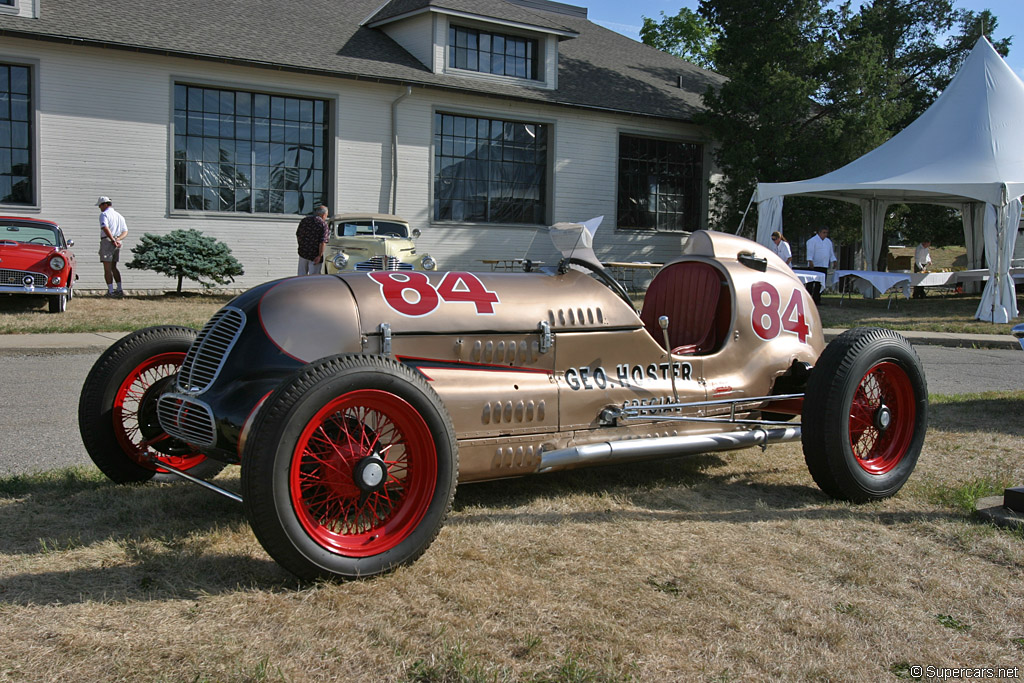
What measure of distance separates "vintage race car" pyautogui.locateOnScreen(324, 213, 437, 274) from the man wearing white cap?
4097 mm

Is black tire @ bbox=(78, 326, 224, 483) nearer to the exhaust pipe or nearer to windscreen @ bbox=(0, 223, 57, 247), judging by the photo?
the exhaust pipe

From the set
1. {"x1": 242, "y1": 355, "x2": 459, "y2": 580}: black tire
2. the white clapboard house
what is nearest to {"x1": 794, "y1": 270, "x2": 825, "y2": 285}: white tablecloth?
the white clapboard house

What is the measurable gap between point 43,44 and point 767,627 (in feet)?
63.1

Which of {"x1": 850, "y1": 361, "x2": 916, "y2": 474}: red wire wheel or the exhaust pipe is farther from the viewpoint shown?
{"x1": 850, "y1": 361, "x2": 916, "y2": 474}: red wire wheel

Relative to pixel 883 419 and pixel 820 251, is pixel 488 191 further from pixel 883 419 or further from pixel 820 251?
pixel 883 419

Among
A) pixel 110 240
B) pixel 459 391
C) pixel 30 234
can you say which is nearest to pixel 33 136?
pixel 110 240

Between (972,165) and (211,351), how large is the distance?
17.4m

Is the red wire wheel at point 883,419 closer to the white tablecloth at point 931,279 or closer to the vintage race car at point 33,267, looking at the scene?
the vintage race car at point 33,267

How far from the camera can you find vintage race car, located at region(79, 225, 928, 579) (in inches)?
136

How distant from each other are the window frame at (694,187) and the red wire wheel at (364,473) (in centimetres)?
2320

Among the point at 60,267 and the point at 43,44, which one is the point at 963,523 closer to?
the point at 60,267

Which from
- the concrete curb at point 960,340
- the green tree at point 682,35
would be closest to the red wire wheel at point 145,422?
the concrete curb at point 960,340

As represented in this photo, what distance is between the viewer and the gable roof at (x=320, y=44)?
18.7 meters

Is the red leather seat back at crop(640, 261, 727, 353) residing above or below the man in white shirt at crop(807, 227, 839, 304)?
below
